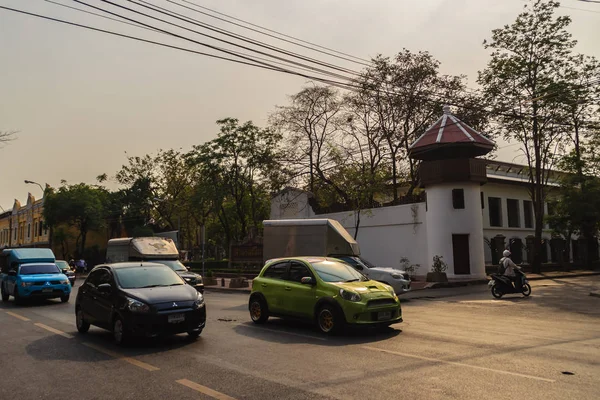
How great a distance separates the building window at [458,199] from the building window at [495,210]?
46.3 ft

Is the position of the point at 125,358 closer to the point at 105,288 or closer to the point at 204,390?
the point at 105,288

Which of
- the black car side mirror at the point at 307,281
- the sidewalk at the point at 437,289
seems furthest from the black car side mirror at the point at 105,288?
the sidewalk at the point at 437,289

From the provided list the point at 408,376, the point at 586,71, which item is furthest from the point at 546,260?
the point at 408,376

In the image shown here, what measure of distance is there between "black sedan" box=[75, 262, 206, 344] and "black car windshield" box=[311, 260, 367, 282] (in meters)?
2.73

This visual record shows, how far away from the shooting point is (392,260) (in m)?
30.7

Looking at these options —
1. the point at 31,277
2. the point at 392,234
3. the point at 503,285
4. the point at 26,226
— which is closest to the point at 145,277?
the point at 31,277

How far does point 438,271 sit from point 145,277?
19511mm

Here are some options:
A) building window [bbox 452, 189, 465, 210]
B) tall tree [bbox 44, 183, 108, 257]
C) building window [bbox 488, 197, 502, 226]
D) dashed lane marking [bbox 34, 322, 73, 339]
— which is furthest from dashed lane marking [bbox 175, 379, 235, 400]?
tall tree [bbox 44, 183, 108, 257]

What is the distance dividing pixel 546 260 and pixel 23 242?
232ft

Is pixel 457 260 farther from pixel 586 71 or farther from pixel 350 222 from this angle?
pixel 586 71

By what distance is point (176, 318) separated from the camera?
8945 millimetres

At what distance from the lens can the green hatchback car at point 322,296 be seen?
9.70 metres

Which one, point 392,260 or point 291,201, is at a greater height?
point 291,201

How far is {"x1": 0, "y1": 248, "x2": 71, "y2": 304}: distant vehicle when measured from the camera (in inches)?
695
